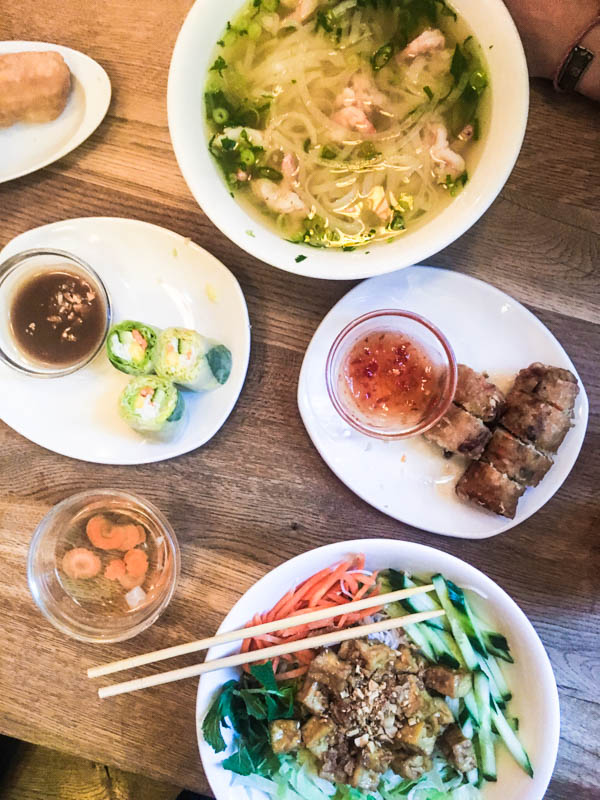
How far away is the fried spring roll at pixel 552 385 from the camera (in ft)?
6.57

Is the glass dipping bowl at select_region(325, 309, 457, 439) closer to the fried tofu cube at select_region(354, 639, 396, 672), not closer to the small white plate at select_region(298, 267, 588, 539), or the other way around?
the small white plate at select_region(298, 267, 588, 539)

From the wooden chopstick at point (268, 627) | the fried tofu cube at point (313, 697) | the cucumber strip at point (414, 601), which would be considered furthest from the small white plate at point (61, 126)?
the fried tofu cube at point (313, 697)

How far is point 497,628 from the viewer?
6.63ft

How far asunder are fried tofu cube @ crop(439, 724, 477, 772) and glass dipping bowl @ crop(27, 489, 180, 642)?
98cm

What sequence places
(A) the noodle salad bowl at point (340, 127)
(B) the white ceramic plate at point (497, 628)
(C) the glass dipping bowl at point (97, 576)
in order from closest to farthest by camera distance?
1. (A) the noodle salad bowl at point (340, 127)
2. (B) the white ceramic plate at point (497, 628)
3. (C) the glass dipping bowl at point (97, 576)

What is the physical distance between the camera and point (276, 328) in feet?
7.17

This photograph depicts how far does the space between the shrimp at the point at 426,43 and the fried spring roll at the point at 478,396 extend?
944 mm

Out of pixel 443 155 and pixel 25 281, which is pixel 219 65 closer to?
pixel 443 155

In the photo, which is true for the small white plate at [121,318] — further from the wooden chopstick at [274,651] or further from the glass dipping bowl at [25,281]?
the wooden chopstick at [274,651]

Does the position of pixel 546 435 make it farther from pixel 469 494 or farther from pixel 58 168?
pixel 58 168

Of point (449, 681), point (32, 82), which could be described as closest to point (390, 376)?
point (449, 681)

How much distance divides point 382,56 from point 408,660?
180 cm

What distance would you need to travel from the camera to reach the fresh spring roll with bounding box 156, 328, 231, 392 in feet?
6.65

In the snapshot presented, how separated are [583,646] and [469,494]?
683 mm
